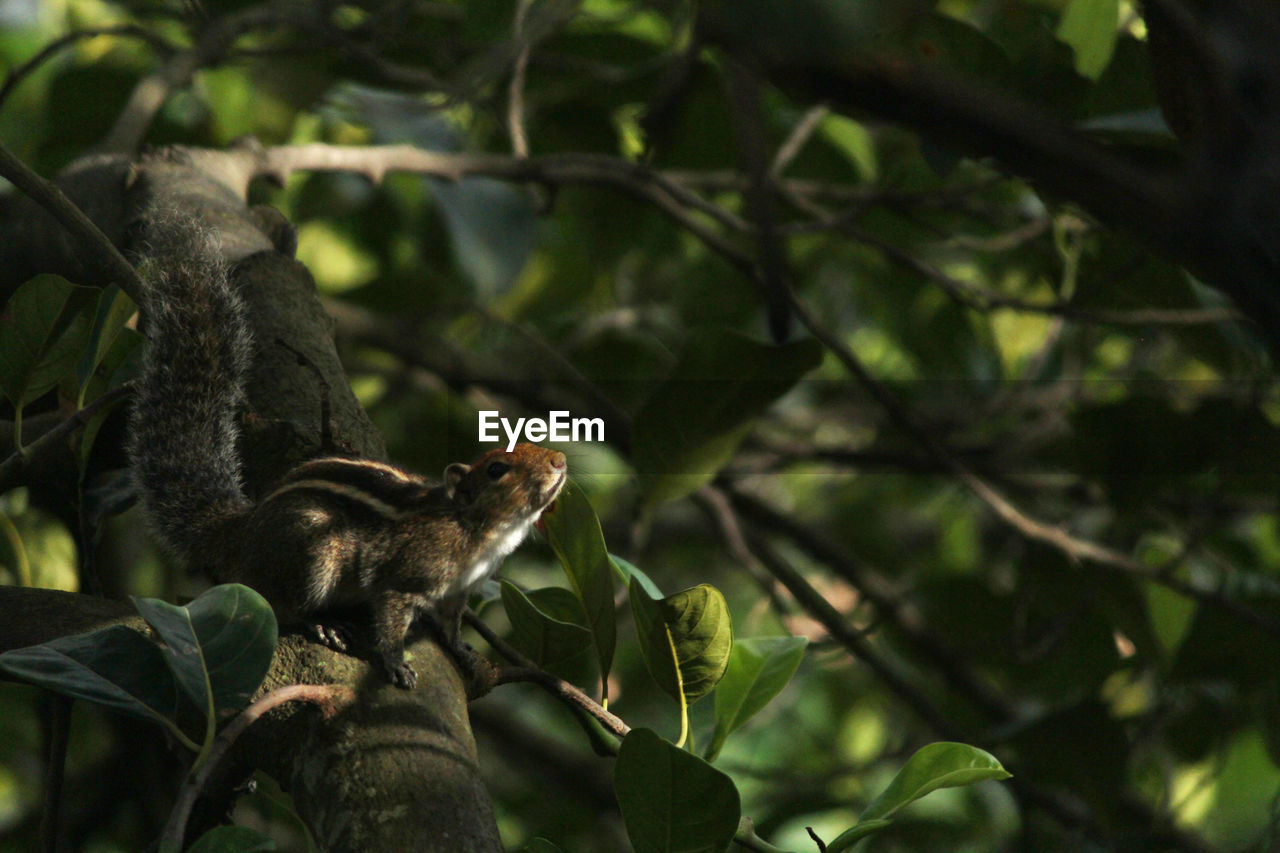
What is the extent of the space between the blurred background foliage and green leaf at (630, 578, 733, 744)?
0.28 m

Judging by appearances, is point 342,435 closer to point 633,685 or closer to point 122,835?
point 122,835

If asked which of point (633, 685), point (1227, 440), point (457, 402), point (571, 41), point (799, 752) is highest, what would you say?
point (571, 41)

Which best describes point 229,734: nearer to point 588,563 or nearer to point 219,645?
point 219,645

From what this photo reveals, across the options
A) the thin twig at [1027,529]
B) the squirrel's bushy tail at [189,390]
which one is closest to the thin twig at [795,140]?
the thin twig at [1027,529]

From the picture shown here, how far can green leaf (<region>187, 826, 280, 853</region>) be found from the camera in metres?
0.81

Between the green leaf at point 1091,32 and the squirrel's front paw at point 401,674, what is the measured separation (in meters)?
1.61

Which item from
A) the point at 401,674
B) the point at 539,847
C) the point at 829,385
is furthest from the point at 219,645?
the point at 829,385

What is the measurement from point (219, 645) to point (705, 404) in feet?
3.75

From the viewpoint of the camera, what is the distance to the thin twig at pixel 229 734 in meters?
0.76

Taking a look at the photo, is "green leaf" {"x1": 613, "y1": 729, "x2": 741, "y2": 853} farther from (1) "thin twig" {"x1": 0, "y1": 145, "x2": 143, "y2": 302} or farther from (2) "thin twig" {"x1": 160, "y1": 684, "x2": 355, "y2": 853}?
(1) "thin twig" {"x1": 0, "y1": 145, "x2": 143, "y2": 302}

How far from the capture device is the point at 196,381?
1.34 m

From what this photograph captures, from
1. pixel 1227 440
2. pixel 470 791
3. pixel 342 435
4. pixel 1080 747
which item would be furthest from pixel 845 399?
pixel 470 791

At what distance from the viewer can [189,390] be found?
1333 millimetres

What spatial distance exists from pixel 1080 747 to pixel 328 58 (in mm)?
2242
